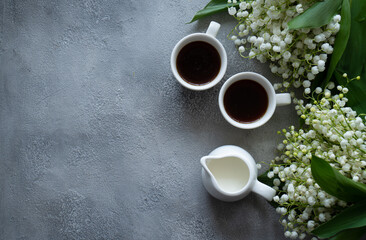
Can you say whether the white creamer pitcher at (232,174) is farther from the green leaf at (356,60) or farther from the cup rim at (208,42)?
the green leaf at (356,60)

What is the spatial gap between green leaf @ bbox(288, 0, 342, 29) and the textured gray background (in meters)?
0.24

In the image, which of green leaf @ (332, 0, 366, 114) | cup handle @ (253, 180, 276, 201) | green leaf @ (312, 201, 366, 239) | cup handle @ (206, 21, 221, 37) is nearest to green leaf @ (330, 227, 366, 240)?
green leaf @ (312, 201, 366, 239)

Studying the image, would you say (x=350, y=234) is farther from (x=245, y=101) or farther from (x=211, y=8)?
(x=211, y=8)

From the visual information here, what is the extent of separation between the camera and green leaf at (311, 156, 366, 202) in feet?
2.76

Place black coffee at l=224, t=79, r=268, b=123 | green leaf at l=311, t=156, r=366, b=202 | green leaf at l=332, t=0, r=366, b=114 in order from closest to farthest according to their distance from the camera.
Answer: green leaf at l=311, t=156, r=366, b=202, green leaf at l=332, t=0, r=366, b=114, black coffee at l=224, t=79, r=268, b=123

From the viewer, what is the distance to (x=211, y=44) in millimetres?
1066

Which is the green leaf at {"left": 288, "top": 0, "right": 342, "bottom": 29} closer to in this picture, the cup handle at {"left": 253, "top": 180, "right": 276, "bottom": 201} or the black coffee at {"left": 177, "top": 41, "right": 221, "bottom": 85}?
the black coffee at {"left": 177, "top": 41, "right": 221, "bottom": 85}

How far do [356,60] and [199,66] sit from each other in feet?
1.33

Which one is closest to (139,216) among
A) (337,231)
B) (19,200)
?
(19,200)

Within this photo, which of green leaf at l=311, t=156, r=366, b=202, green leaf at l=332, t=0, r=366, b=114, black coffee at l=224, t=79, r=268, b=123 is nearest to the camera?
green leaf at l=311, t=156, r=366, b=202

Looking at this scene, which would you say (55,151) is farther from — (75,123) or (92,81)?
(92,81)

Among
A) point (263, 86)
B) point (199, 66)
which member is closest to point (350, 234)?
point (263, 86)

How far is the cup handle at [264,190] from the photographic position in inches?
39.2

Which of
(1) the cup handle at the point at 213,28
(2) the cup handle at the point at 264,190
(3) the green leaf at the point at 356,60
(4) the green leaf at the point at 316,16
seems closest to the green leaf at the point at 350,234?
(2) the cup handle at the point at 264,190
